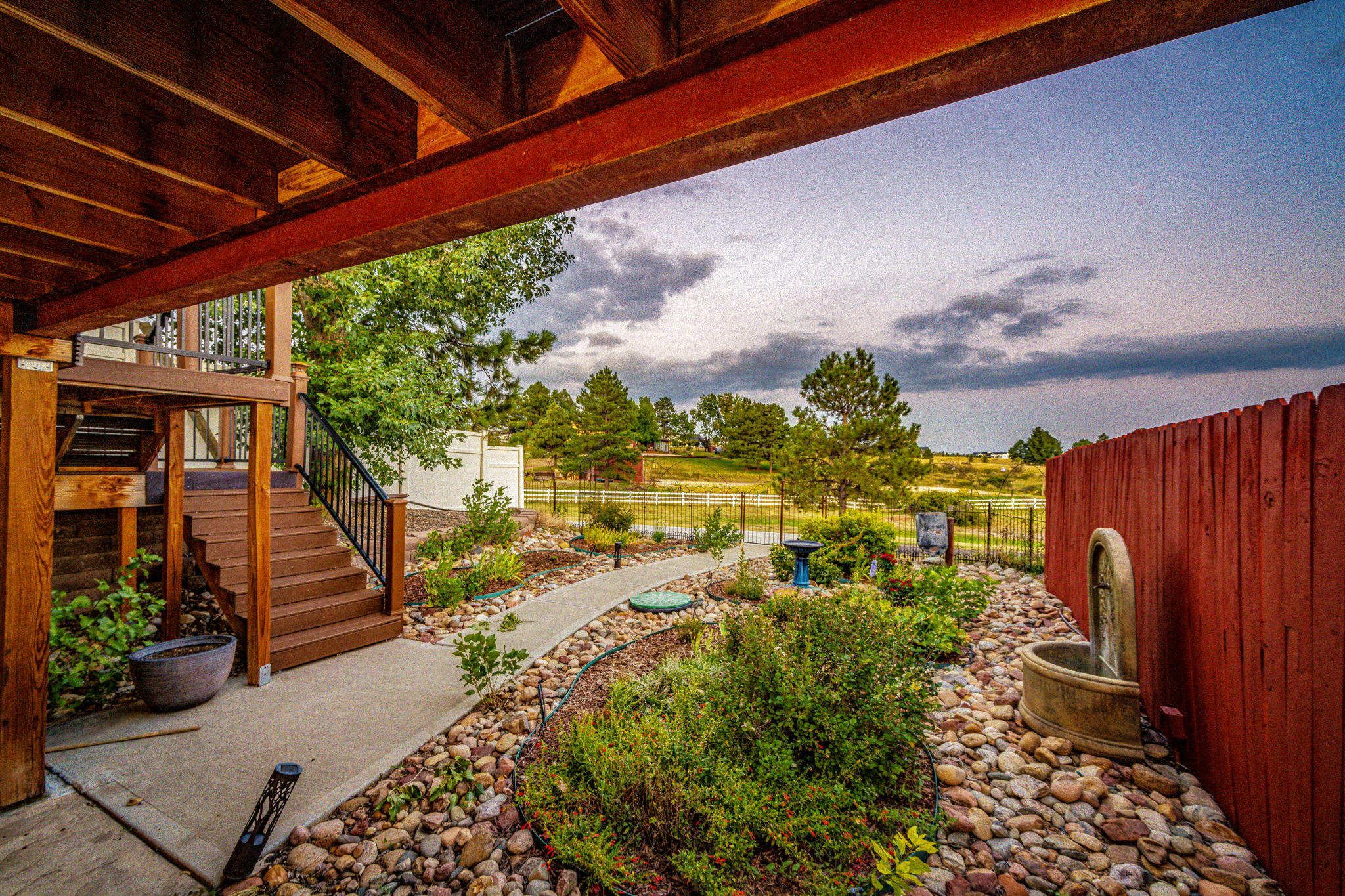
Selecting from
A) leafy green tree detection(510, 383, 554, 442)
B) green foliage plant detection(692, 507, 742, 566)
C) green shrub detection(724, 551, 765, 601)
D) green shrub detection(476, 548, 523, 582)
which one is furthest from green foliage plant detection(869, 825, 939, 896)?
leafy green tree detection(510, 383, 554, 442)

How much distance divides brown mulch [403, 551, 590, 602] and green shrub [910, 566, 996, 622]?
4.81m

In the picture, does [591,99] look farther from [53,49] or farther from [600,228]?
[600,228]

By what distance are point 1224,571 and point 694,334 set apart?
19.0 meters

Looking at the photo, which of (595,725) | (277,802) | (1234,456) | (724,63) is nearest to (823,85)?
(724,63)

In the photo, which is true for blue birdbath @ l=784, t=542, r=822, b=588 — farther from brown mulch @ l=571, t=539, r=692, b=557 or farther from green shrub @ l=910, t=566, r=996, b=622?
brown mulch @ l=571, t=539, r=692, b=557

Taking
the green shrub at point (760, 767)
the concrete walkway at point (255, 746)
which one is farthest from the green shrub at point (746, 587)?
the green shrub at point (760, 767)

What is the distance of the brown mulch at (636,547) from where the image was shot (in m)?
9.29

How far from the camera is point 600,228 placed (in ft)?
47.3

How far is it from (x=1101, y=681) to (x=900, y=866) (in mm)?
2050

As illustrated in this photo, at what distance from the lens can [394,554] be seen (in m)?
4.95

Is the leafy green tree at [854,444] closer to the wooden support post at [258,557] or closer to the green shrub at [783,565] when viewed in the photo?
the green shrub at [783,565]

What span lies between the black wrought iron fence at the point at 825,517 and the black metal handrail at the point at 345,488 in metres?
5.62

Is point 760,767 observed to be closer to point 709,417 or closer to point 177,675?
point 177,675

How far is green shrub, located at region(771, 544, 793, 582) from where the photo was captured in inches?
287
